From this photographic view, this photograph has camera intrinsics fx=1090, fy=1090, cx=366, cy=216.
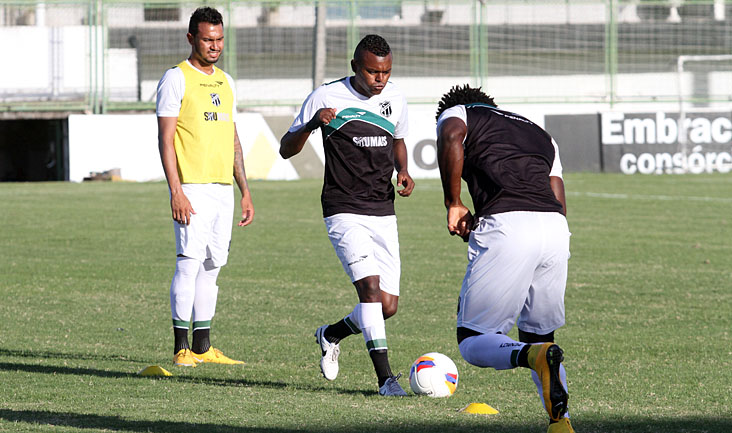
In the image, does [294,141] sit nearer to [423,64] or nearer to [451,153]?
[451,153]

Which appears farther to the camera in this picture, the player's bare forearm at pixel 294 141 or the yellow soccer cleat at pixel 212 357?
the yellow soccer cleat at pixel 212 357

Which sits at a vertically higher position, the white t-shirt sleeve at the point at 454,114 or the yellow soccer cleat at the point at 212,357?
the white t-shirt sleeve at the point at 454,114

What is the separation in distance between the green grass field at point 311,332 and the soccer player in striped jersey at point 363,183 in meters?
0.39

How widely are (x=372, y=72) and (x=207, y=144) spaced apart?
1377mm

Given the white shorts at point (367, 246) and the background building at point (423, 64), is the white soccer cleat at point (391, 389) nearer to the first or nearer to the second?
the white shorts at point (367, 246)

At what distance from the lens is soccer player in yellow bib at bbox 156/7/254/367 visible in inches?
272

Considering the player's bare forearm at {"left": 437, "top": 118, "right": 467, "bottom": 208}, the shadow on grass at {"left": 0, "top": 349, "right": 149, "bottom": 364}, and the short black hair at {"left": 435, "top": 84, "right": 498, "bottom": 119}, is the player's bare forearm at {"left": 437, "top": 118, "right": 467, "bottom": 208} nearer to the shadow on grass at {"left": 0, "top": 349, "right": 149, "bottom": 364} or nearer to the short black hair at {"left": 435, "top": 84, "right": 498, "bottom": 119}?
the short black hair at {"left": 435, "top": 84, "right": 498, "bottom": 119}

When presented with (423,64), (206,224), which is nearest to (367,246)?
(206,224)

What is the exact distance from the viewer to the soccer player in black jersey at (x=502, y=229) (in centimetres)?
498

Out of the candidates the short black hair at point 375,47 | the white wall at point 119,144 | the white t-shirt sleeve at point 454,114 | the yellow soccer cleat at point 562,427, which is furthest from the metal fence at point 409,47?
the yellow soccer cleat at point 562,427

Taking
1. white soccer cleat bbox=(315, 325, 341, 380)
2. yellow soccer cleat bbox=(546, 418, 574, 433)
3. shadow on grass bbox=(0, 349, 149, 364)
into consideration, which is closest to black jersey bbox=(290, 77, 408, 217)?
white soccer cleat bbox=(315, 325, 341, 380)

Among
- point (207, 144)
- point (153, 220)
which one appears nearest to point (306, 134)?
point (207, 144)

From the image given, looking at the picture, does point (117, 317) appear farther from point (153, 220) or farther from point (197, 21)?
point (153, 220)

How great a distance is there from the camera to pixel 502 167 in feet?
16.8
